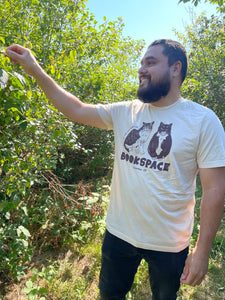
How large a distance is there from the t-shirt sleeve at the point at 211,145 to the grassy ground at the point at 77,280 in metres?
1.95

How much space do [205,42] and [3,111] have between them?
19.9 ft

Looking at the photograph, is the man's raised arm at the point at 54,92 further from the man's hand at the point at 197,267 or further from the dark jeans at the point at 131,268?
the man's hand at the point at 197,267

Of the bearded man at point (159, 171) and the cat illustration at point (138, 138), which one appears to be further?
the cat illustration at point (138, 138)

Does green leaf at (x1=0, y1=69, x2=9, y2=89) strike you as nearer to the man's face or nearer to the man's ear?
the man's face

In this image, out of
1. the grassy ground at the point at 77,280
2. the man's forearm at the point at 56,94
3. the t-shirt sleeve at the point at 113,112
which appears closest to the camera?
the man's forearm at the point at 56,94

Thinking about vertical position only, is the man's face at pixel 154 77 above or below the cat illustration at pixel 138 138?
above

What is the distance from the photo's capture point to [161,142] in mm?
1470

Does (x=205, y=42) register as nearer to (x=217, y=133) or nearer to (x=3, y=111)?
(x=217, y=133)

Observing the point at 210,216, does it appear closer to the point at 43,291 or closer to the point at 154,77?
the point at 154,77

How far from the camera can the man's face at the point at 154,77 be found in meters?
1.57

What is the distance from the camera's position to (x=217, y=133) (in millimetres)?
1333

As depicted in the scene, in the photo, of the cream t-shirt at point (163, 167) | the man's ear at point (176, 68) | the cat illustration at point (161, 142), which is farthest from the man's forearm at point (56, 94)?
the man's ear at point (176, 68)

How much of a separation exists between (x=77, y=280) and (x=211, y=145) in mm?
2276

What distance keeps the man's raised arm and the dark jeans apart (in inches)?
38.1
